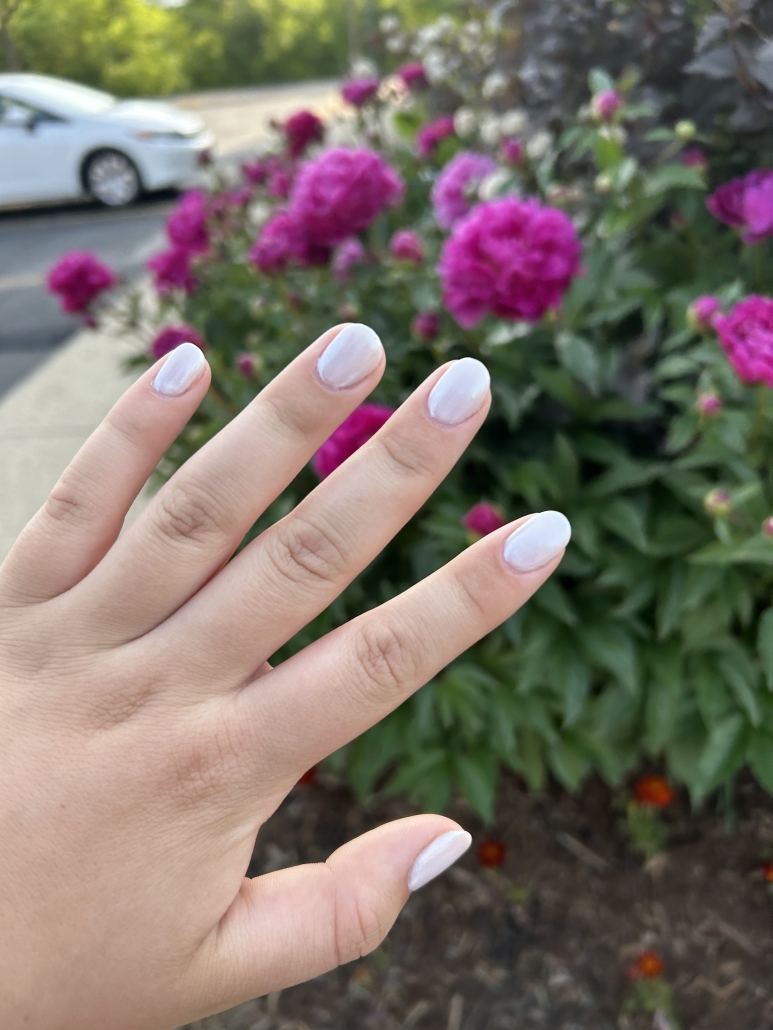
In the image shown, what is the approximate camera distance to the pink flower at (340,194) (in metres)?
1.65

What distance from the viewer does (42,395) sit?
4.34 m

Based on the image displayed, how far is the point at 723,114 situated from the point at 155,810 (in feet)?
5.82

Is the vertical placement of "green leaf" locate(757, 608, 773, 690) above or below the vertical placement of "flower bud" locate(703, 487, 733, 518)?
below

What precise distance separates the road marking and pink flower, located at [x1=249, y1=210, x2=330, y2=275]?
513cm

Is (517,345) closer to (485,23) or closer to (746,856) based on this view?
(746,856)

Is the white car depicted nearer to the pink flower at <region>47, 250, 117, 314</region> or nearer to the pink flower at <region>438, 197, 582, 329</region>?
the pink flower at <region>47, 250, 117, 314</region>

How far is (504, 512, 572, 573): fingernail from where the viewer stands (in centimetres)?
89

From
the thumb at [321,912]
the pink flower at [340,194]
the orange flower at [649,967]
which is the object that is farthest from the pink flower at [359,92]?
the orange flower at [649,967]

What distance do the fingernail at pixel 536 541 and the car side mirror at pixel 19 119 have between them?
27.6 ft

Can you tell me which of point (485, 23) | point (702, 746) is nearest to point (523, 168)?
point (485, 23)

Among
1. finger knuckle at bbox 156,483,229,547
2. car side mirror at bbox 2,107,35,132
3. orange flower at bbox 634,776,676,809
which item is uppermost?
finger knuckle at bbox 156,483,229,547

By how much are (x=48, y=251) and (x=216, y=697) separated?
23.4ft

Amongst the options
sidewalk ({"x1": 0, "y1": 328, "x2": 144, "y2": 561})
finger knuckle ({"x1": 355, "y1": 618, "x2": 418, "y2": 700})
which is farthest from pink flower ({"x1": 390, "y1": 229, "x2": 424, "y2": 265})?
sidewalk ({"x1": 0, "y1": 328, "x2": 144, "y2": 561})

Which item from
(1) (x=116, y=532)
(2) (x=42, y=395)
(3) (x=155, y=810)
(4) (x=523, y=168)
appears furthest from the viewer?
(2) (x=42, y=395)
